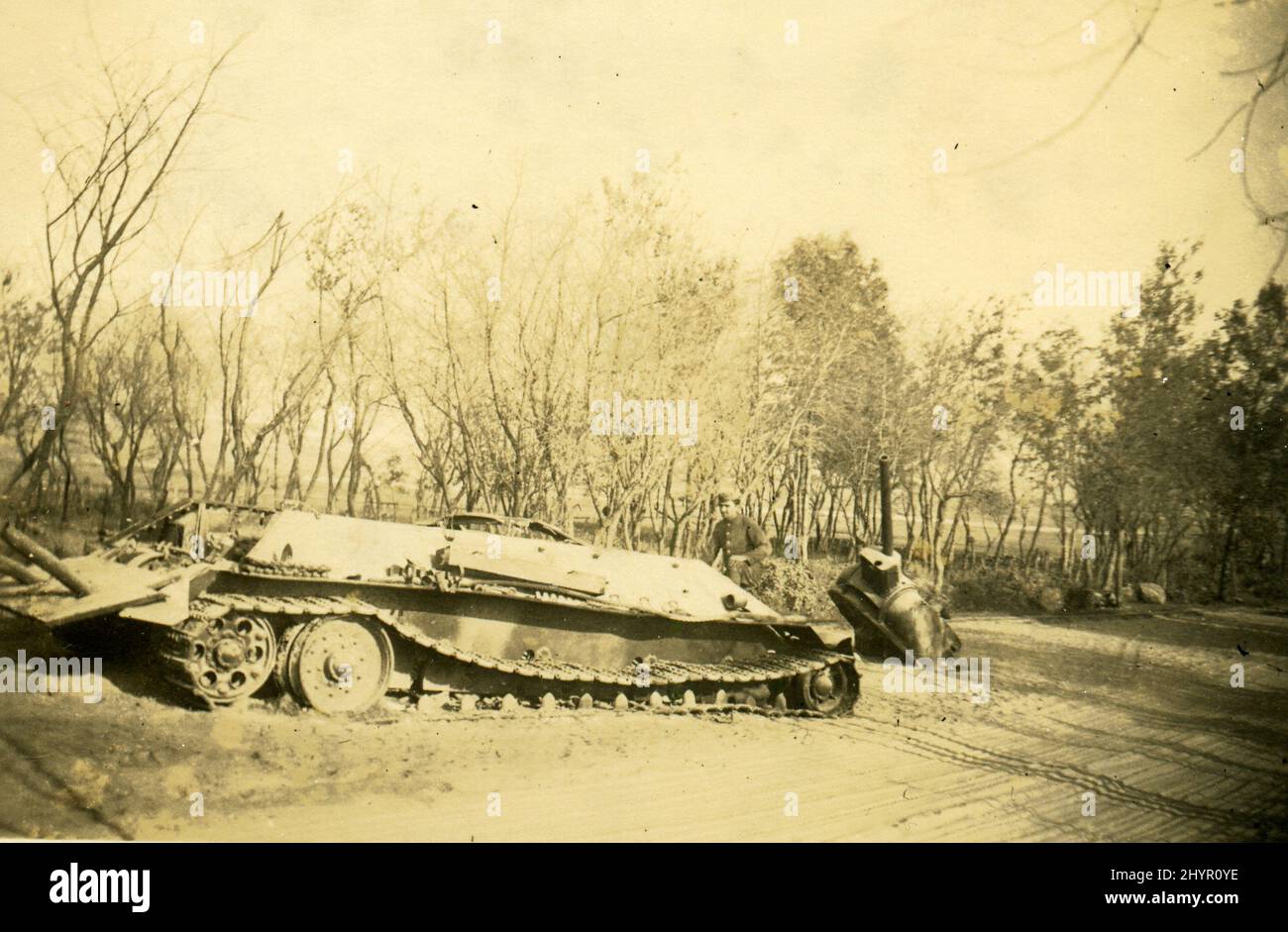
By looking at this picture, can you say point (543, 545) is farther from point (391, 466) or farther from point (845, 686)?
point (391, 466)

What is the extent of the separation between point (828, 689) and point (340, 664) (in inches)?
118

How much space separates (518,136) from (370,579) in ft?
8.66

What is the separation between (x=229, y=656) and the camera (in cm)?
402

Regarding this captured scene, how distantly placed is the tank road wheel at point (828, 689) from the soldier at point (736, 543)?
4.01ft

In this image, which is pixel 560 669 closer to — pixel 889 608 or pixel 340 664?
pixel 340 664

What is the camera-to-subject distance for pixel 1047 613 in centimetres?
876

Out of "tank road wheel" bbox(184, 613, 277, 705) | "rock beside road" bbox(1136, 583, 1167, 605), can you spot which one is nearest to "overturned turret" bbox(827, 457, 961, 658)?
"rock beside road" bbox(1136, 583, 1167, 605)

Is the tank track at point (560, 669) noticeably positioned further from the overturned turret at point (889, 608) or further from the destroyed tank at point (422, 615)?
the overturned turret at point (889, 608)

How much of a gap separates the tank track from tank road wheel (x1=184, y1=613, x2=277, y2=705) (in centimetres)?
1

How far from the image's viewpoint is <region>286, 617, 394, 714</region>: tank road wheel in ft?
13.7

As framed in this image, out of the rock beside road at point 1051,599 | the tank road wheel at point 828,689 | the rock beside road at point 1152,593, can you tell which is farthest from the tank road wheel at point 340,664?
the rock beside road at point 1051,599

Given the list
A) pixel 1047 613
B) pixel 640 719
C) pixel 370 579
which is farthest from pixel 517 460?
pixel 1047 613
